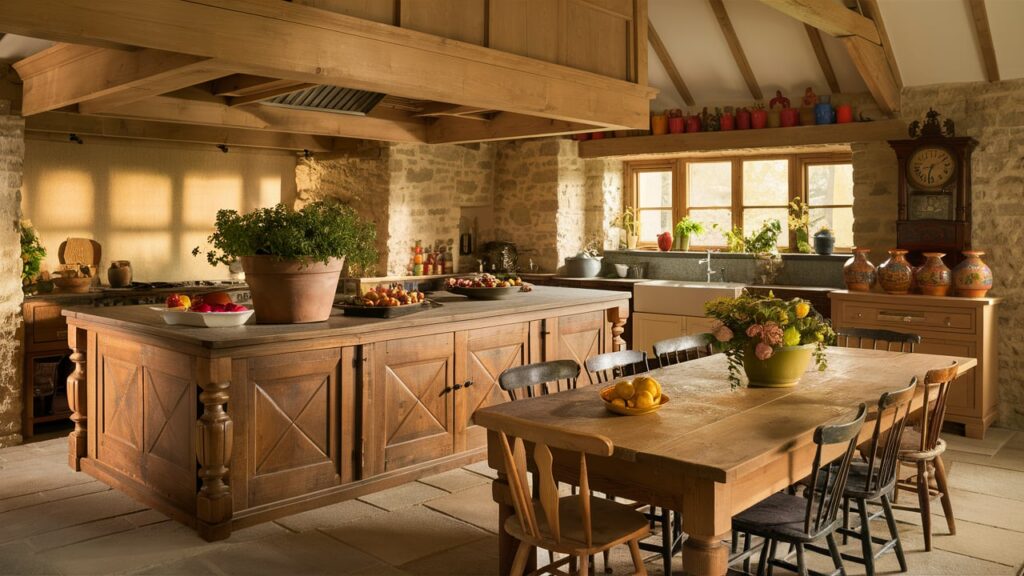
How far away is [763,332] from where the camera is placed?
3691mm

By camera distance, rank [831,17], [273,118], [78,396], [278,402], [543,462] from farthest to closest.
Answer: [273,118] → [831,17] → [78,396] → [278,402] → [543,462]

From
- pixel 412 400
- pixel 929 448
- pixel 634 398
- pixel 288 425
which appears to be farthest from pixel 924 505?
pixel 288 425

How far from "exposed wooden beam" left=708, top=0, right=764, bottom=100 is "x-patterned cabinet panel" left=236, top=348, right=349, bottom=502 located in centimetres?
520

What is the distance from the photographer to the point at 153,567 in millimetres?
3881

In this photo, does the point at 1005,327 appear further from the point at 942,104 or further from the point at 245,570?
the point at 245,570

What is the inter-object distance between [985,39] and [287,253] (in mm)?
5432

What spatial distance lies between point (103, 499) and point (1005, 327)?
259 inches

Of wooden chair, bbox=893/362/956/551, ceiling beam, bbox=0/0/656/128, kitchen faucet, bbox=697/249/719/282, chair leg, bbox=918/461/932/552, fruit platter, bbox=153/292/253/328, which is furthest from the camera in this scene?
kitchen faucet, bbox=697/249/719/282

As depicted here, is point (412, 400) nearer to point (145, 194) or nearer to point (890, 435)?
point (890, 435)

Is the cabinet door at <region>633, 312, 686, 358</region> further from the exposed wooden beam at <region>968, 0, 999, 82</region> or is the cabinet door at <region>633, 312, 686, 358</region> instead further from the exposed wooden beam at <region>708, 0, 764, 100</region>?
the exposed wooden beam at <region>968, 0, 999, 82</region>

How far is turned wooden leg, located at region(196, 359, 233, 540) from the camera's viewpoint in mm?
4117

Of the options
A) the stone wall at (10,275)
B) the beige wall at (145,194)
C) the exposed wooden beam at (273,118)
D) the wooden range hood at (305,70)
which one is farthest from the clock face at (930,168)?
the stone wall at (10,275)

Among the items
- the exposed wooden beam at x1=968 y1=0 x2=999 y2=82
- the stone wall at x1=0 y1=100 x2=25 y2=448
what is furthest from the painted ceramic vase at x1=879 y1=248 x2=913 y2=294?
the stone wall at x1=0 y1=100 x2=25 y2=448

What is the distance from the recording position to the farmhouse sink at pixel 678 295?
26.1 feet
